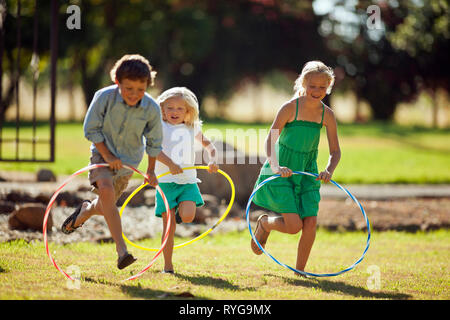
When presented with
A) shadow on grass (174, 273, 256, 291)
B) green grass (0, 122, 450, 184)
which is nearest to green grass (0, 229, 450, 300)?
shadow on grass (174, 273, 256, 291)

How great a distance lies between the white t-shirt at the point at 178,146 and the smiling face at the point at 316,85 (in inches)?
42.0

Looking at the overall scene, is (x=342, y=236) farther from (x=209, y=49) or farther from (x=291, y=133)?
(x=209, y=49)

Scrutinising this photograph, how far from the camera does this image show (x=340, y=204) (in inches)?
401

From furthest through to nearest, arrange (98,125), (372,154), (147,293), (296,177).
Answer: (372,154), (296,177), (98,125), (147,293)

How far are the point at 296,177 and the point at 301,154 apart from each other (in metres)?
0.21

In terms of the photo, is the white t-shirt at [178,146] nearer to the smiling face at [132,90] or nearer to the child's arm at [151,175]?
the child's arm at [151,175]

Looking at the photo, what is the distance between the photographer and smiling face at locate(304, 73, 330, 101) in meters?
5.63

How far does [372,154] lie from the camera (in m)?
18.7

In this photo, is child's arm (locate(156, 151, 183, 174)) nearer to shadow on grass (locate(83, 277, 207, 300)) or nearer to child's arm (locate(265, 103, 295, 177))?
child's arm (locate(265, 103, 295, 177))

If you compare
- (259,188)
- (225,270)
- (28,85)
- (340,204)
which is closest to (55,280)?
(225,270)

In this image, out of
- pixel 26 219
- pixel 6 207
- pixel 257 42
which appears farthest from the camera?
pixel 257 42

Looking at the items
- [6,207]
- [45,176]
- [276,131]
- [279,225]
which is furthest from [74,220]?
[45,176]

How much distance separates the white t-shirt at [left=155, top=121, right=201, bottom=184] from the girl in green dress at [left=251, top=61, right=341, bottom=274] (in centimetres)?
72

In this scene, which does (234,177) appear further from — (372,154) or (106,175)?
(372,154)
